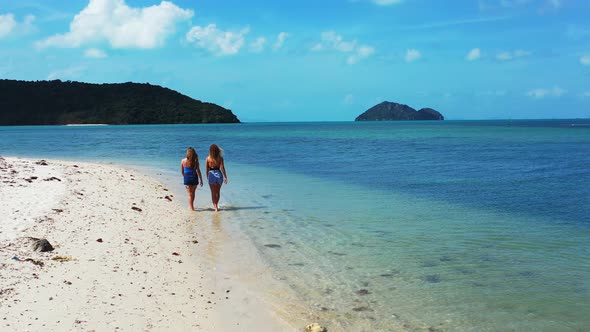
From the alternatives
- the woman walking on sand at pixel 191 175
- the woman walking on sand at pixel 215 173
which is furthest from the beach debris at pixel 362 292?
the woman walking on sand at pixel 191 175

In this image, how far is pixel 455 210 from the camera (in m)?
13.9

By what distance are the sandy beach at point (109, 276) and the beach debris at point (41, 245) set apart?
75 mm

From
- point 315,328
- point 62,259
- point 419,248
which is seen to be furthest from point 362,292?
point 62,259

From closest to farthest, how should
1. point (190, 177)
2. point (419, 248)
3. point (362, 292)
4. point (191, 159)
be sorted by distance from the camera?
point (362, 292) → point (419, 248) → point (190, 177) → point (191, 159)

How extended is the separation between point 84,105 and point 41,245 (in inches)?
6938

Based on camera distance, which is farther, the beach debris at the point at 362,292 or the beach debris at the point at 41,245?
the beach debris at the point at 41,245

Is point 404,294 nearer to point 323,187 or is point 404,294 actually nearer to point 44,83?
point 323,187

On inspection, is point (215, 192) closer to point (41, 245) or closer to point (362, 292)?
point (41, 245)

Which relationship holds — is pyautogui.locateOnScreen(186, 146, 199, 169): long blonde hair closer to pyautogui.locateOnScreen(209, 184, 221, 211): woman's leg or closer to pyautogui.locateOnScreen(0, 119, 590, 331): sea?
pyautogui.locateOnScreen(209, 184, 221, 211): woman's leg

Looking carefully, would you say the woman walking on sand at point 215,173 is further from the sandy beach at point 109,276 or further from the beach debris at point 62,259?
the beach debris at point 62,259

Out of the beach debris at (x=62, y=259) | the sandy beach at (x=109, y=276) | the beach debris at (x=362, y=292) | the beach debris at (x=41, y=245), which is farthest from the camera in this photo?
the beach debris at (x=41, y=245)

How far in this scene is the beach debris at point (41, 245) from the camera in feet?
25.3

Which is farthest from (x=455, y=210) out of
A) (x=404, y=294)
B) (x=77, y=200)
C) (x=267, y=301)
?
(x=77, y=200)

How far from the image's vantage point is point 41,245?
777 cm
